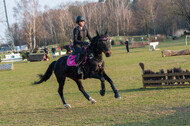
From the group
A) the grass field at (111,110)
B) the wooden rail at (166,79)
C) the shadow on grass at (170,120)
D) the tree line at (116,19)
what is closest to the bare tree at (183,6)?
the tree line at (116,19)

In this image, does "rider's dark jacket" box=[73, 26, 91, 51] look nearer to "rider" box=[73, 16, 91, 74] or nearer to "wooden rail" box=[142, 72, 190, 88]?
"rider" box=[73, 16, 91, 74]

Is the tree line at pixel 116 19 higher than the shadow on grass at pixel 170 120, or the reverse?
the tree line at pixel 116 19

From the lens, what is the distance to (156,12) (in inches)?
3780

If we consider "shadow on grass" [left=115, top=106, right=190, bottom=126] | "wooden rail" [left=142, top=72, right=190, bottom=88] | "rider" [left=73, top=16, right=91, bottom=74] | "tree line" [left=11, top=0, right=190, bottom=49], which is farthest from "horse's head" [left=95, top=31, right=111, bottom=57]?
"tree line" [left=11, top=0, right=190, bottom=49]

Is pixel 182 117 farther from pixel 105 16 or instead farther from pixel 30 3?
pixel 105 16

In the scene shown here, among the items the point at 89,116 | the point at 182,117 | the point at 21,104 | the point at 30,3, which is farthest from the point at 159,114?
the point at 30,3

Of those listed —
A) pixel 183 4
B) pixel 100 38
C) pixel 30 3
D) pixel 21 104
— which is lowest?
pixel 21 104

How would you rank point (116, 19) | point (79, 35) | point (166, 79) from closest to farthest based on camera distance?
point (79, 35)
point (166, 79)
point (116, 19)

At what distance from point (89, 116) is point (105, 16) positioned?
90.1m

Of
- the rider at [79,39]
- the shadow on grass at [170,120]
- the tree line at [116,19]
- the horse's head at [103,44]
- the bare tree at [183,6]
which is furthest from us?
the tree line at [116,19]

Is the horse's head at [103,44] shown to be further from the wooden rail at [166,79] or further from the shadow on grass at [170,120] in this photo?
the wooden rail at [166,79]

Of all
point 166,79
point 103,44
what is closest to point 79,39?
point 103,44

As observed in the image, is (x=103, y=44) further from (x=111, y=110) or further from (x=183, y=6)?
(x=183, y=6)

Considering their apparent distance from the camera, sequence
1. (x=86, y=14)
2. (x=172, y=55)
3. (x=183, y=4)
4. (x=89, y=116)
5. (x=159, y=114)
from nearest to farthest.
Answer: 1. (x=159, y=114)
2. (x=89, y=116)
3. (x=172, y=55)
4. (x=183, y=4)
5. (x=86, y=14)
